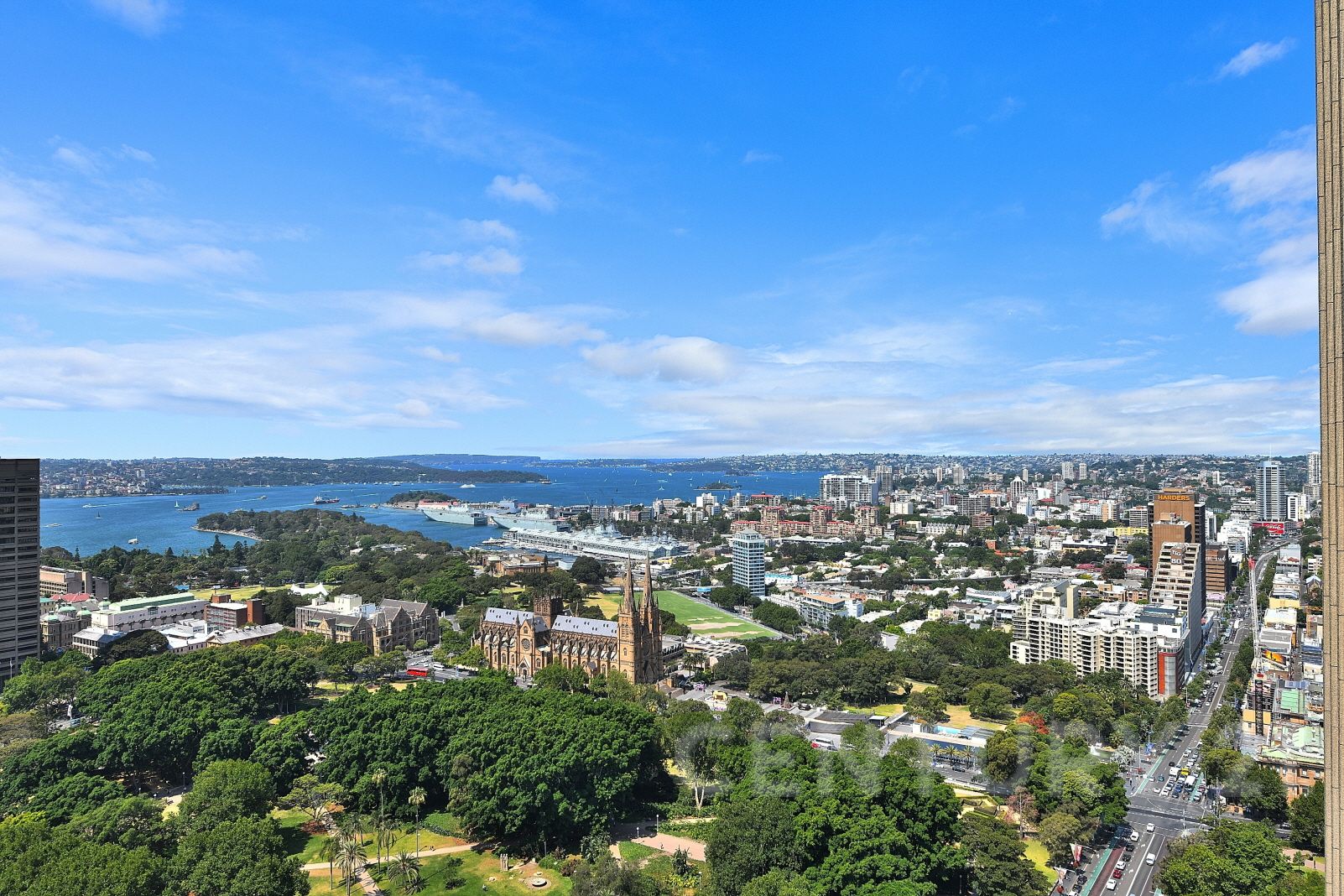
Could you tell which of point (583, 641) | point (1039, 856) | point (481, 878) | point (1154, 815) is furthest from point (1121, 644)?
point (481, 878)

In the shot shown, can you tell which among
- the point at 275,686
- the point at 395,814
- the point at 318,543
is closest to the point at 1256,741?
the point at 395,814

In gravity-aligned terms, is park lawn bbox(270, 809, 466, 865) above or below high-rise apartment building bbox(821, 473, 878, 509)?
below

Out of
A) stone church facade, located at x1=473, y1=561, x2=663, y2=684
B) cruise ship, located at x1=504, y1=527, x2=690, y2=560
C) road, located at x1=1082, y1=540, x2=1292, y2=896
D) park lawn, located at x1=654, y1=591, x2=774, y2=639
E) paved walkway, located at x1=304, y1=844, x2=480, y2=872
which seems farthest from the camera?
cruise ship, located at x1=504, y1=527, x2=690, y2=560

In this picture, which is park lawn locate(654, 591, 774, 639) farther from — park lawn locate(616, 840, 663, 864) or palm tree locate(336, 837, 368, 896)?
palm tree locate(336, 837, 368, 896)

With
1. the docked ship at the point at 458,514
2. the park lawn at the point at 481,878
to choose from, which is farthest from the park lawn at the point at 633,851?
the docked ship at the point at 458,514

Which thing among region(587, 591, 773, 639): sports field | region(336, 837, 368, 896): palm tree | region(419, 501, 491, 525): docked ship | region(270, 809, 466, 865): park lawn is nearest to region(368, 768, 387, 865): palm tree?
region(270, 809, 466, 865): park lawn

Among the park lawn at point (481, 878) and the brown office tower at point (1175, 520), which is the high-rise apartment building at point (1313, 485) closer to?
the brown office tower at point (1175, 520)
